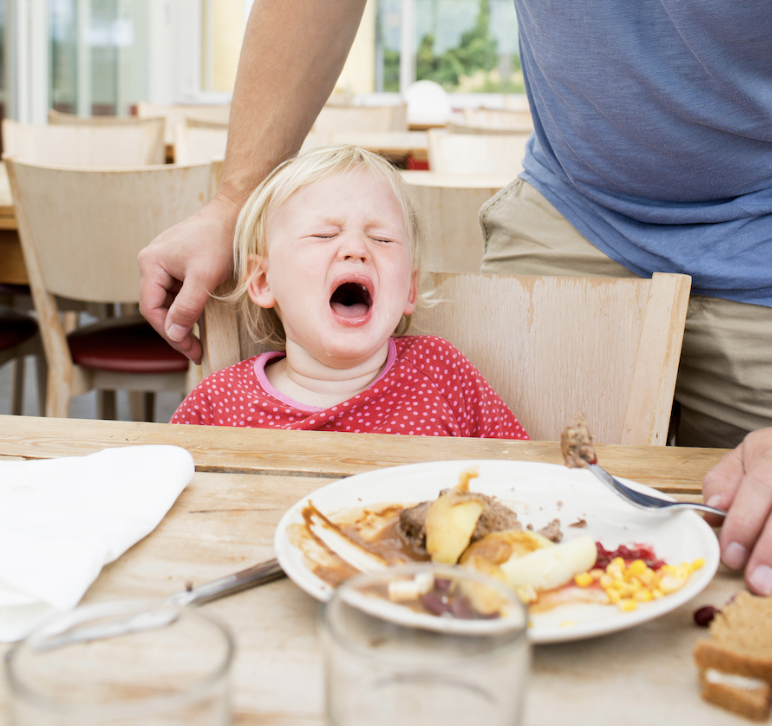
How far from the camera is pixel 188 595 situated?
0.55 meters

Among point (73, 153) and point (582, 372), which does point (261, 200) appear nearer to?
point (582, 372)

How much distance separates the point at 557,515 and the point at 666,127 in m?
0.67

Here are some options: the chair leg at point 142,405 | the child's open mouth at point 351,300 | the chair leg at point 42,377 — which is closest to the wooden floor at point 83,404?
the chair leg at point 42,377

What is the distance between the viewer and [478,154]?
2.95 meters

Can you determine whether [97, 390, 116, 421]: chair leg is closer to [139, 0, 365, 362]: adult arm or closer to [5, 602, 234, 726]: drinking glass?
[139, 0, 365, 362]: adult arm

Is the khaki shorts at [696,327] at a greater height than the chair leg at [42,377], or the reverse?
the khaki shorts at [696,327]

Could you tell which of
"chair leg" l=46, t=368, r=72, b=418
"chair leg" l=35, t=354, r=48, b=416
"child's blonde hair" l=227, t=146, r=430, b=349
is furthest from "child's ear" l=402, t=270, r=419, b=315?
"chair leg" l=35, t=354, r=48, b=416

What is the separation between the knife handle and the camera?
0.55 m

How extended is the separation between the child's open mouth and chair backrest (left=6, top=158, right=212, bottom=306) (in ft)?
2.61

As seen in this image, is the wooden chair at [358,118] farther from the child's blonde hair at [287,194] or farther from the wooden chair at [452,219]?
the child's blonde hair at [287,194]

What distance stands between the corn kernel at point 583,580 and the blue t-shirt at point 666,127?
0.74 meters

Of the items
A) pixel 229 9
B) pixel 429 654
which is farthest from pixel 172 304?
pixel 229 9

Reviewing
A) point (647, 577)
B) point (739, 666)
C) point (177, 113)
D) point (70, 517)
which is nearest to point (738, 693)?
point (739, 666)

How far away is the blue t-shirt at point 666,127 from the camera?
103 cm
